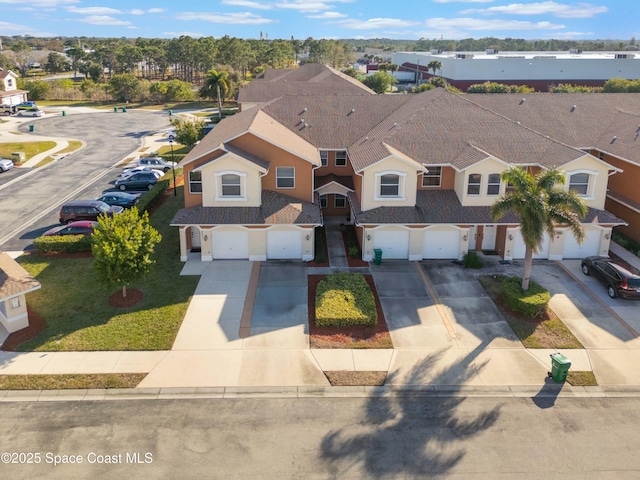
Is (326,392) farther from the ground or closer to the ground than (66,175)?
closer to the ground

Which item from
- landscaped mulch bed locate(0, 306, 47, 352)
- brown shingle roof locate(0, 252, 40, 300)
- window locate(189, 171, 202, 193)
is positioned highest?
window locate(189, 171, 202, 193)

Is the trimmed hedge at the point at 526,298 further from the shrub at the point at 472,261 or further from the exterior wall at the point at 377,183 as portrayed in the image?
the exterior wall at the point at 377,183

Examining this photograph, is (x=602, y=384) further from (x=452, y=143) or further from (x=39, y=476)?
(x=39, y=476)

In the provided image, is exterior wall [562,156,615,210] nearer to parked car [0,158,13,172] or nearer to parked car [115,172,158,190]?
parked car [115,172,158,190]

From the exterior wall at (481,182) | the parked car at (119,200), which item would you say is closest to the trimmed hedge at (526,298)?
the exterior wall at (481,182)

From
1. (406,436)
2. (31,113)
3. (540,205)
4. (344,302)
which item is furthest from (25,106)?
(406,436)

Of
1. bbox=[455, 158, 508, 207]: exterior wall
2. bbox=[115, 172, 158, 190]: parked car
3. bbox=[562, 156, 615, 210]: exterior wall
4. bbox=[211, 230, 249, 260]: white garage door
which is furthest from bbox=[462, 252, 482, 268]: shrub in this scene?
bbox=[115, 172, 158, 190]: parked car

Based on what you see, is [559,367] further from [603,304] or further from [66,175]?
[66,175]
